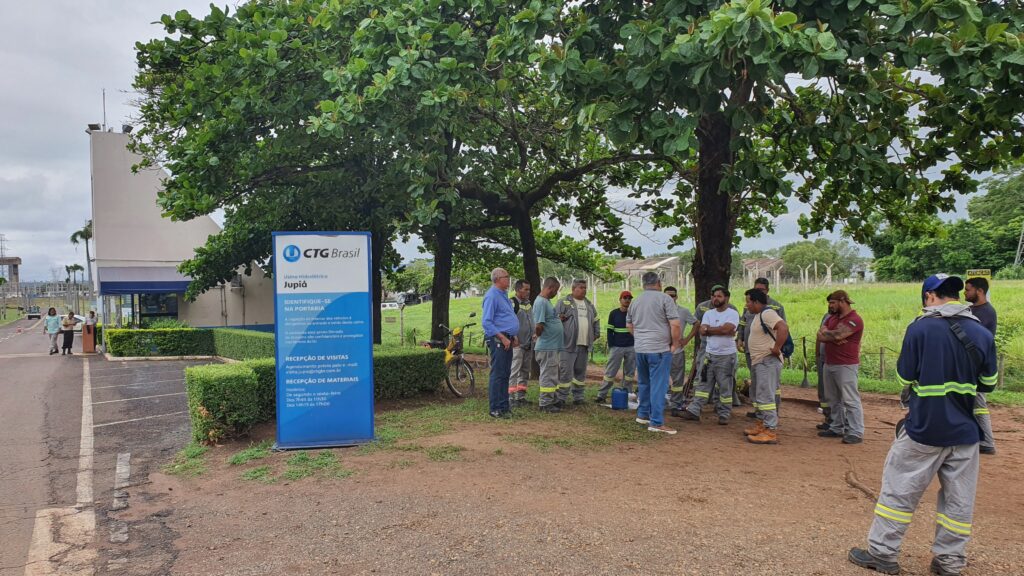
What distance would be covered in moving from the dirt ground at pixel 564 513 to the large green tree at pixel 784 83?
271 centimetres

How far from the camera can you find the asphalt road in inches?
165

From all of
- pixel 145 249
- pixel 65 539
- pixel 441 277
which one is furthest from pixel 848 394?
pixel 145 249

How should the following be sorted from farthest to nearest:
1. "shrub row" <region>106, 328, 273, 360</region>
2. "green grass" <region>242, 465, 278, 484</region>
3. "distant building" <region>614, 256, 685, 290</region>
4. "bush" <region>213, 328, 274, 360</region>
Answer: "shrub row" <region>106, 328, 273, 360</region>, "distant building" <region>614, 256, 685, 290</region>, "bush" <region>213, 328, 274, 360</region>, "green grass" <region>242, 465, 278, 484</region>

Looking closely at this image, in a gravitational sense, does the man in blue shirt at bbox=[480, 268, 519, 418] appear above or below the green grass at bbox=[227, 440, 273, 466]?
above

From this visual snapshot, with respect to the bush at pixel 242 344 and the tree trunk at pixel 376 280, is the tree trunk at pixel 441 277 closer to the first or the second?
the tree trunk at pixel 376 280

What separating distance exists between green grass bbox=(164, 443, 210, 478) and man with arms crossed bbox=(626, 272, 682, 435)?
4.69m

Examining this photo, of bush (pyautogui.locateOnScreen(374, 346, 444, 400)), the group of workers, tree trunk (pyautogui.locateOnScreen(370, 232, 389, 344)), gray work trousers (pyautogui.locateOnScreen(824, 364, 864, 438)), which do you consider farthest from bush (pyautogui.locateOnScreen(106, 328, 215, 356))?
gray work trousers (pyautogui.locateOnScreen(824, 364, 864, 438))

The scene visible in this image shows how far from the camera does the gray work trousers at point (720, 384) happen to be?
792 cm

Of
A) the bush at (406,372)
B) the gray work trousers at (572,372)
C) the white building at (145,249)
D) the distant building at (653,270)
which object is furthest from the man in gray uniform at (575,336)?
the white building at (145,249)

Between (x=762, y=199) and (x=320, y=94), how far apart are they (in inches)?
268

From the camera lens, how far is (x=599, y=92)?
5965 mm

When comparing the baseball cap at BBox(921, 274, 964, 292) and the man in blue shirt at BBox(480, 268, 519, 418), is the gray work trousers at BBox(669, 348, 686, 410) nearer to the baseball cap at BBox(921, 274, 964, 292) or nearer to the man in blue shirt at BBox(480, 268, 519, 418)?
the man in blue shirt at BBox(480, 268, 519, 418)

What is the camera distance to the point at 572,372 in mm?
9305

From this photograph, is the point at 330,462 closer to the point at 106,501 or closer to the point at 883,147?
the point at 106,501
